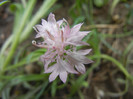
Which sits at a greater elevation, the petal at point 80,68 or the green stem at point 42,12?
the green stem at point 42,12

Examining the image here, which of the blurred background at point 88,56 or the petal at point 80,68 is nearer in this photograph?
the petal at point 80,68

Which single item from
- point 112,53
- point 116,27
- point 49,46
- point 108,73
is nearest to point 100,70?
point 108,73

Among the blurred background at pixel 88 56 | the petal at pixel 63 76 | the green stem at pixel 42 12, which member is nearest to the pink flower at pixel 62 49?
the petal at pixel 63 76

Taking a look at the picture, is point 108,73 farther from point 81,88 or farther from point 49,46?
point 49,46

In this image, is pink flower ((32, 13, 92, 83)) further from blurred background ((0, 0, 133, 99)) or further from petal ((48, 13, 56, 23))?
blurred background ((0, 0, 133, 99))

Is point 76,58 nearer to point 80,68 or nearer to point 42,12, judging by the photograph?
point 80,68

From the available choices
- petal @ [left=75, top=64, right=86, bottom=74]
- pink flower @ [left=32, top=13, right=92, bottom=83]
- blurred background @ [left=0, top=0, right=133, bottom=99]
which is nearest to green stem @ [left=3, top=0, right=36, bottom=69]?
blurred background @ [left=0, top=0, right=133, bottom=99]

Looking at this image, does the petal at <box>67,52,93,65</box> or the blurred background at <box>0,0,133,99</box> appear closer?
the petal at <box>67,52,93,65</box>

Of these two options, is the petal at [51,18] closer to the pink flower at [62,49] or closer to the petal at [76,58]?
the pink flower at [62,49]

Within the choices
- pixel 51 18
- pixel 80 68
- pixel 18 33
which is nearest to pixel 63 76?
pixel 80 68
